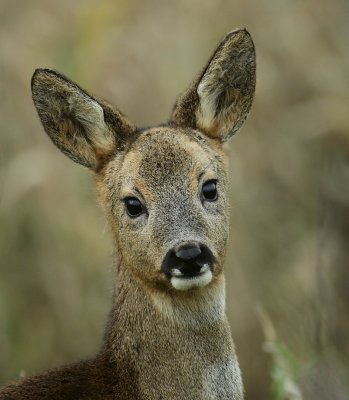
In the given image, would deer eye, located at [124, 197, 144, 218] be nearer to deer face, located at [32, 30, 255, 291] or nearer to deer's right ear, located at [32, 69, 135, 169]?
deer face, located at [32, 30, 255, 291]

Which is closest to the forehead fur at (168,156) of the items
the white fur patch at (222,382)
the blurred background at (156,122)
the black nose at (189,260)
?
the black nose at (189,260)

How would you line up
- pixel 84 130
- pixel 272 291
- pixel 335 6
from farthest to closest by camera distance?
pixel 335 6, pixel 272 291, pixel 84 130

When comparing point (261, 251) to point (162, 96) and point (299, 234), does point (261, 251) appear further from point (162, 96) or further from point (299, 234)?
point (162, 96)

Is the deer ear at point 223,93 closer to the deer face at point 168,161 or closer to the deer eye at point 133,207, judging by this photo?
the deer face at point 168,161

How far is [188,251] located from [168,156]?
744 mm

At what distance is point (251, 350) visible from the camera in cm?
1267

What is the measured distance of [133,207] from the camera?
24.3 feet

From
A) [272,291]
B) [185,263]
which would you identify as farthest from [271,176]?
[185,263]

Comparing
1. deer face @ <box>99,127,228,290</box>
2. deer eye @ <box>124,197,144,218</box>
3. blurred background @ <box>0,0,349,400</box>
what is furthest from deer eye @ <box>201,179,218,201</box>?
blurred background @ <box>0,0,349,400</box>

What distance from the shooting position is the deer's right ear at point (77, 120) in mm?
7750

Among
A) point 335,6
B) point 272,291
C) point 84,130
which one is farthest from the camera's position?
point 335,6

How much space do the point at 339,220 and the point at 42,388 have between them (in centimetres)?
639

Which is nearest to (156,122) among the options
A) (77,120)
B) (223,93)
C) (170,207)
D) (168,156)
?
(223,93)

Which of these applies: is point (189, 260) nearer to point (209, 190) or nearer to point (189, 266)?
point (189, 266)
